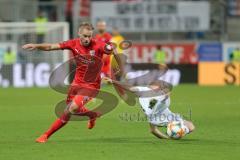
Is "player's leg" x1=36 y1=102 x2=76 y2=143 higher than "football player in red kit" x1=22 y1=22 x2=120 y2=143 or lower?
lower

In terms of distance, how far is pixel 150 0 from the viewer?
3372 cm

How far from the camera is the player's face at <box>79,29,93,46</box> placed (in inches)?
423

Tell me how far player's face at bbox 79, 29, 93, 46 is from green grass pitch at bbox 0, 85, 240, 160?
1487mm

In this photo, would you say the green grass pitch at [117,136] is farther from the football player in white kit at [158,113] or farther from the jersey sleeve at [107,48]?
the jersey sleeve at [107,48]

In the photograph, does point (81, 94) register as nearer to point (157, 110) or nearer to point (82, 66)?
point (82, 66)

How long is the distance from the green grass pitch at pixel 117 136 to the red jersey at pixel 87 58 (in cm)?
92

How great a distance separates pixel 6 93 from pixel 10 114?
6.80m

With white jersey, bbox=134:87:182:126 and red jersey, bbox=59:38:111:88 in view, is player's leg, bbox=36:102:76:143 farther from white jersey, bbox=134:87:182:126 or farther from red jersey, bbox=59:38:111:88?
white jersey, bbox=134:87:182:126

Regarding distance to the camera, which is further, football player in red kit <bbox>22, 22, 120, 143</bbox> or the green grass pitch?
football player in red kit <bbox>22, 22, 120, 143</bbox>

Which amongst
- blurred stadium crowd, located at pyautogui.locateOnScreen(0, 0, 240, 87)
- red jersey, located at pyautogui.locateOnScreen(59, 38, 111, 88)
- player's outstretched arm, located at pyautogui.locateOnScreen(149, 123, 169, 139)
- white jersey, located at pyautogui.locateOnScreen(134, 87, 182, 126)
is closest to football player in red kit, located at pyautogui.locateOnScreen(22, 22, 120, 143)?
red jersey, located at pyautogui.locateOnScreen(59, 38, 111, 88)

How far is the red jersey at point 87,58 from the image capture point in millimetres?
11094

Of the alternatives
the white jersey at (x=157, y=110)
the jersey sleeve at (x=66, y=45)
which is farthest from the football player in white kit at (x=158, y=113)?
the jersey sleeve at (x=66, y=45)

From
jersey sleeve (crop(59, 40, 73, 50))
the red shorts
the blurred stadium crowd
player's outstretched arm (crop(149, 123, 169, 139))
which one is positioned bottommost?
the blurred stadium crowd

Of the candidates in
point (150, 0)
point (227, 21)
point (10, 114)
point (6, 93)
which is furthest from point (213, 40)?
point (10, 114)
